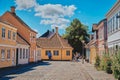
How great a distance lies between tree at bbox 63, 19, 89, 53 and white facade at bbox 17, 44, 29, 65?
36.6 metres

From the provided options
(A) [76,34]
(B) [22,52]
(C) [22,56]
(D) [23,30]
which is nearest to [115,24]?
(B) [22,52]

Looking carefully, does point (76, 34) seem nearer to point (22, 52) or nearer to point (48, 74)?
point (22, 52)

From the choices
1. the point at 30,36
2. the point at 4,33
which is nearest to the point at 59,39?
the point at 30,36

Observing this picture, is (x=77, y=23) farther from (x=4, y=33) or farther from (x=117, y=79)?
(x=117, y=79)

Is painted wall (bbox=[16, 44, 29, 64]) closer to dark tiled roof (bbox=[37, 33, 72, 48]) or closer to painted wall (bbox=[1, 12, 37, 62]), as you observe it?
painted wall (bbox=[1, 12, 37, 62])

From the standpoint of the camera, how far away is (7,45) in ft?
118

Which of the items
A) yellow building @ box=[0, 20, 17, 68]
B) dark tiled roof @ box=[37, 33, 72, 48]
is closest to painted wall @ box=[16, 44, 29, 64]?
yellow building @ box=[0, 20, 17, 68]

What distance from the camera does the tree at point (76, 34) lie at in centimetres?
8594

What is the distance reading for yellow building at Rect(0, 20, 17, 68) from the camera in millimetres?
33844

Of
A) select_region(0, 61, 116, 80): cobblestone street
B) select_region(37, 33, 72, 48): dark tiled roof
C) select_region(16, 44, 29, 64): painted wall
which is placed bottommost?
select_region(0, 61, 116, 80): cobblestone street

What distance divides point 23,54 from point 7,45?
11108 millimetres

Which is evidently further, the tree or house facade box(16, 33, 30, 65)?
the tree

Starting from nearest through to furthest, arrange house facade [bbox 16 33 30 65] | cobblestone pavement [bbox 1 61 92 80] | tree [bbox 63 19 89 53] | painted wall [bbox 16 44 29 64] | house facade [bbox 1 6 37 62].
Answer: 1. cobblestone pavement [bbox 1 61 92 80]
2. house facade [bbox 16 33 30 65]
3. painted wall [bbox 16 44 29 64]
4. house facade [bbox 1 6 37 62]
5. tree [bbox 63 19 89 53]

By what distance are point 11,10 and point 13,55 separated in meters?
16.1
